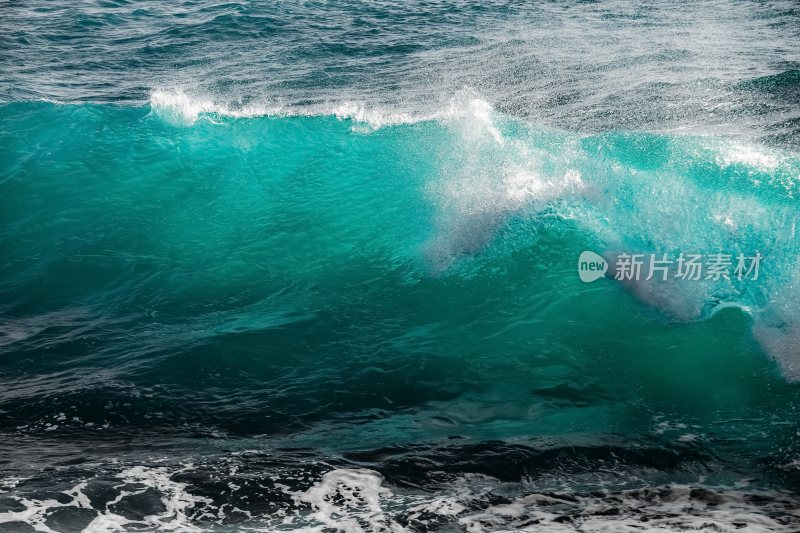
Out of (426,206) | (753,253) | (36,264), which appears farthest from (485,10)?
(36,264)

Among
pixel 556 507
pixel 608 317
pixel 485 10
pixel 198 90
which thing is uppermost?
pixel 485 10

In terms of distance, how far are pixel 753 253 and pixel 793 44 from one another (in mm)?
8748

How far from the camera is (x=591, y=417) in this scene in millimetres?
7230

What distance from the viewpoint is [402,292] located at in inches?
368

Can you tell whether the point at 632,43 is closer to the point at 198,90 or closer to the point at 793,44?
the point at 793,44

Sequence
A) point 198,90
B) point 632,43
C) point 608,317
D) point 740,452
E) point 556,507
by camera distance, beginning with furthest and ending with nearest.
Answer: point 632,43
point 198,90
point 608,317
point 740,452
point 556,507

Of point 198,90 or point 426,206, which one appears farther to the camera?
point 198,90

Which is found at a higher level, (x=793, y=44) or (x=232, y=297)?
(x=793, y=44)

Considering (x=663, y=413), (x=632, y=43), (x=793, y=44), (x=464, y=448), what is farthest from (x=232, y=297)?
(x=793, y=44)

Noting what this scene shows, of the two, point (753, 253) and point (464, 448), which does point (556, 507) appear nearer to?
point (464, 448)

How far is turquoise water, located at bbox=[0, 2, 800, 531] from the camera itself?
6230mm

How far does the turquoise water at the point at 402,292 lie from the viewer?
6.23 meters

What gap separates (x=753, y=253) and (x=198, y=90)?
10.8 metres

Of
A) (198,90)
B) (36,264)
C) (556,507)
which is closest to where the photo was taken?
(556,507)
